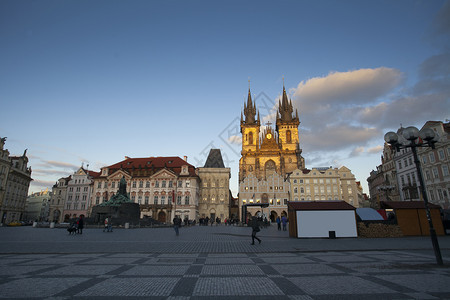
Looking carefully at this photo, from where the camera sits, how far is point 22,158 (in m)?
61.3

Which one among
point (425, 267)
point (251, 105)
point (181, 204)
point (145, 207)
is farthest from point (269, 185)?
point (425, 267)

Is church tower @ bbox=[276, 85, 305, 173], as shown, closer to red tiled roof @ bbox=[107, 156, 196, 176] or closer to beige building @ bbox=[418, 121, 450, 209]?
red tiled roof @ bbox=[107, 156, 196, 176]

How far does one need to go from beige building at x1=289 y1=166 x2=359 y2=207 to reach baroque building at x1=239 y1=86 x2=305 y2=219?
8.80 feet

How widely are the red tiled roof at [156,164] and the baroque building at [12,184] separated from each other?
20049 millimetres

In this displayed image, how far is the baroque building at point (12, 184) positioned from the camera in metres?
52.4

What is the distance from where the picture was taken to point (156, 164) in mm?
60688

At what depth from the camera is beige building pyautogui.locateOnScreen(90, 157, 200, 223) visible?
54.2m

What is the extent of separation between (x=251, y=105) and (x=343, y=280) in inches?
3541

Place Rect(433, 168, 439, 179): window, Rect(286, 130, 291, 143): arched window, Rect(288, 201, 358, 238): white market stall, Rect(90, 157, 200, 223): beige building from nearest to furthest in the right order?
1. Rect(288, 201, 358, 238): white market stall
2. Rect(433, 168, 439, 179): window
3. Rect(90, 157, 200, 223): beige building
4. Rect(286, 130, 291, 143): arched window

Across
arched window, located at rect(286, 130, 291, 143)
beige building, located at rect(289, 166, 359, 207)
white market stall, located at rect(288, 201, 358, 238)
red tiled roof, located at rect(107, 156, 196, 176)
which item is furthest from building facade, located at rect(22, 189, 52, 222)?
white market stall, located at rect(288, 201, 358, 238)

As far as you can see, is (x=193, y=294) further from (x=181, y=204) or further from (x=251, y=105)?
(x=251, y=105)

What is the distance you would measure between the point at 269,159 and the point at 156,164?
116 ft

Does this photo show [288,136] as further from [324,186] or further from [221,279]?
[221,279]

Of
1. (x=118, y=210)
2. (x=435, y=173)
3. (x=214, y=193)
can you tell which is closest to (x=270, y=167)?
(x=214, y=193)
